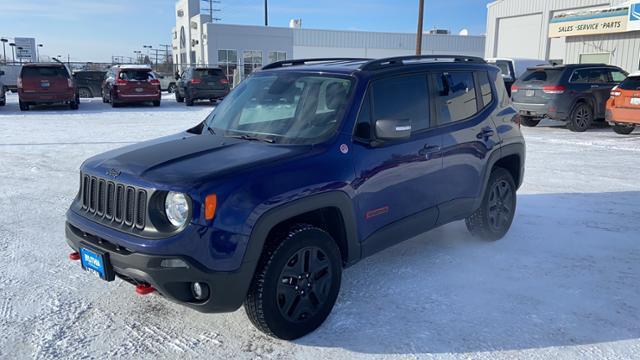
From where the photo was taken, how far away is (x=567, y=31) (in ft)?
77.2

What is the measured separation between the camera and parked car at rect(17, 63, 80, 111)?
18578 mm

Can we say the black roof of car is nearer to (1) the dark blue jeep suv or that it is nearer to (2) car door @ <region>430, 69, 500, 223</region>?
(1) the dark blue jeep suv

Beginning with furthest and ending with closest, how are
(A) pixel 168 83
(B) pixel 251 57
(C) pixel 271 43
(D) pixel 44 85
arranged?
(C) pixel 271 43 → (B) pixel 251 57 → (A) pixel 168 83 → (D) pixel 44 85

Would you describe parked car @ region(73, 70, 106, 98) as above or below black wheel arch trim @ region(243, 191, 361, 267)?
above

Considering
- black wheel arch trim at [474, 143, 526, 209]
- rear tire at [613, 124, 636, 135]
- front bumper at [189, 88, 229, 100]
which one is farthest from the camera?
front bumper at [189, 88, 229, 100]

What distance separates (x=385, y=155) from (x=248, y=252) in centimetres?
136

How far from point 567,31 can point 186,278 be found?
24791 millimetres

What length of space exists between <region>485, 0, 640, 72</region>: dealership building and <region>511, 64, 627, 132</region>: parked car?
28.0 feet

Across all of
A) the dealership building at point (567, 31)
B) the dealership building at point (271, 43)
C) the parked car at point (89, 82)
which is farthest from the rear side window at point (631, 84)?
the dealership building at point (271, 43)

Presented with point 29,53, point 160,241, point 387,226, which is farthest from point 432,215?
point 29,53

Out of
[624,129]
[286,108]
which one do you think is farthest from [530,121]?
[286,108]

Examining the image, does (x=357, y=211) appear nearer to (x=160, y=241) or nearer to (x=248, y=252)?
(x=248, y=252)

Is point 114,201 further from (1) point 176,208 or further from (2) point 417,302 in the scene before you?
(2) point 417,302

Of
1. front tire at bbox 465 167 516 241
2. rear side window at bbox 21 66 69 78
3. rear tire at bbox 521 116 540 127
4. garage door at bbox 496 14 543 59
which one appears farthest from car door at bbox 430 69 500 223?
garage door at bbox 496 14 543 59
